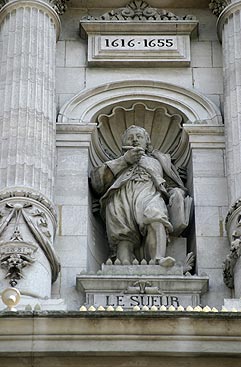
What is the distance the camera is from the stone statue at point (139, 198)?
20.5 meters

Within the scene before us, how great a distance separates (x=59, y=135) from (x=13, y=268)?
137 inches

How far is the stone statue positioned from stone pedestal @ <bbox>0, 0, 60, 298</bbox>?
3.24 ft

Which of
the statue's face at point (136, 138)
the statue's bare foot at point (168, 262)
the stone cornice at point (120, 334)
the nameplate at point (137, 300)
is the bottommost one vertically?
the stone cornice at point (120, 334)

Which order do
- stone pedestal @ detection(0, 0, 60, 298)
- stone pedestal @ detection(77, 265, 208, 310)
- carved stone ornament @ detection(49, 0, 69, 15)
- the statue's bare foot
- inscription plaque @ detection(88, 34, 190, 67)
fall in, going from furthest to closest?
carved stone ornament @ detection(49, 0, 69, 15), inscription plaque @ detection(88, 34, 190, 67), the statue's bare foot, stone pedestal @ detection(77, 265, 208, 310), stone pedestal @ detection(0, 0, 60, 298)

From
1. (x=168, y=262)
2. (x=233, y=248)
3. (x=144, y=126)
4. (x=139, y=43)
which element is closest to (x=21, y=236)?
(x=168, y=262)

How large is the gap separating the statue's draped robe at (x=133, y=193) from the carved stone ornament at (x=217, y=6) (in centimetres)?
323

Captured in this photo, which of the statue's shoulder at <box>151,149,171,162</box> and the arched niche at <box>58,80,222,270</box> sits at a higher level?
the arched niche at <box>58,80,222,270</box>

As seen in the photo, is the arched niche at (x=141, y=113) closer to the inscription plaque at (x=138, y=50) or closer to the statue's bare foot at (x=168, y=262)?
the inscription plaque at (x=138, y=50)

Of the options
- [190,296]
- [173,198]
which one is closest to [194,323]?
[190,296]

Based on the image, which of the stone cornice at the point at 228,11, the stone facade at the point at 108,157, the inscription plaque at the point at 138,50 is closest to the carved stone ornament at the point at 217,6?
the stone facade at the point at 108,157

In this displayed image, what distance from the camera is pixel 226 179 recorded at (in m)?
21.3

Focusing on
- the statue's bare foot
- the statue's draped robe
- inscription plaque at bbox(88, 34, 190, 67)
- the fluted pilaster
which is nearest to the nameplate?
the statue's bare foot

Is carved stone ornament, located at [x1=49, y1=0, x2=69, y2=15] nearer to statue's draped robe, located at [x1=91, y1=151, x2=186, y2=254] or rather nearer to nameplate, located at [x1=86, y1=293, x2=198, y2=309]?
statue's draped robe, located at [x1=91, y1=151, x2=186, y2=254]

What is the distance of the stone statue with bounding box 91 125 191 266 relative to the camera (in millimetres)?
20516
